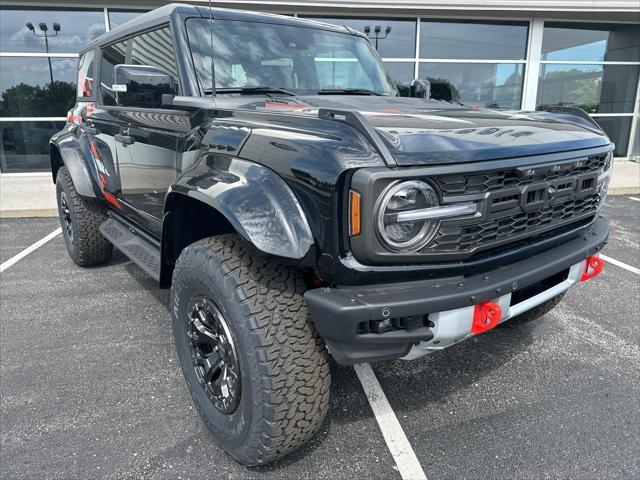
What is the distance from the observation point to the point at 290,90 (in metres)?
2.81

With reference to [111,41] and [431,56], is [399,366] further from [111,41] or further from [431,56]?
[431,56]

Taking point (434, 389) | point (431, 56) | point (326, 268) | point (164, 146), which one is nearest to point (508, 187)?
point (326, 268)

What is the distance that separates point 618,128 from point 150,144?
12801 mm

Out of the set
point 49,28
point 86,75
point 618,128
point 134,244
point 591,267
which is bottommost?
point 134,244

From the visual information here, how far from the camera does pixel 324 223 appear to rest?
168 cm

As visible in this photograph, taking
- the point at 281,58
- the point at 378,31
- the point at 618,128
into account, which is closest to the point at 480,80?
the point at 378,31

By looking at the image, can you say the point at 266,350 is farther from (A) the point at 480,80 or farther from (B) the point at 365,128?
(A) the point at 480,80

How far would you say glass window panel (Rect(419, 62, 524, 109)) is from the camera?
11031mm

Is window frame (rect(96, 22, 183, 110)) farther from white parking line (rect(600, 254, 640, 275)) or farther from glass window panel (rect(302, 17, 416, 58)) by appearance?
glass window panel (rect(302, 17, 416, 58))

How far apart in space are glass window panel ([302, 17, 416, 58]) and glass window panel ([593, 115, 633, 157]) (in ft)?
17.3

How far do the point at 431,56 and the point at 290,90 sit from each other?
903 cm

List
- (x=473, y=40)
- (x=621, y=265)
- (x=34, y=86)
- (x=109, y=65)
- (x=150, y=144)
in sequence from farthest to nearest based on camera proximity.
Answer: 1. (x=473, y=40)
2. (x=34, y=86)
3. (x=621, y=265)
4. (x=109, y=65)
5. (x=150, y=144)

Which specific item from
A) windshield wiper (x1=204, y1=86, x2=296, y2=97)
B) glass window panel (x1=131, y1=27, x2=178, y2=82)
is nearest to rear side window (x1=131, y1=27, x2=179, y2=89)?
glass window panel (x1=131, y1=27, x2=178, y2=82)

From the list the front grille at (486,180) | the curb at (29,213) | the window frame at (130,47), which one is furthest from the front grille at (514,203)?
the curb at (29,213)
